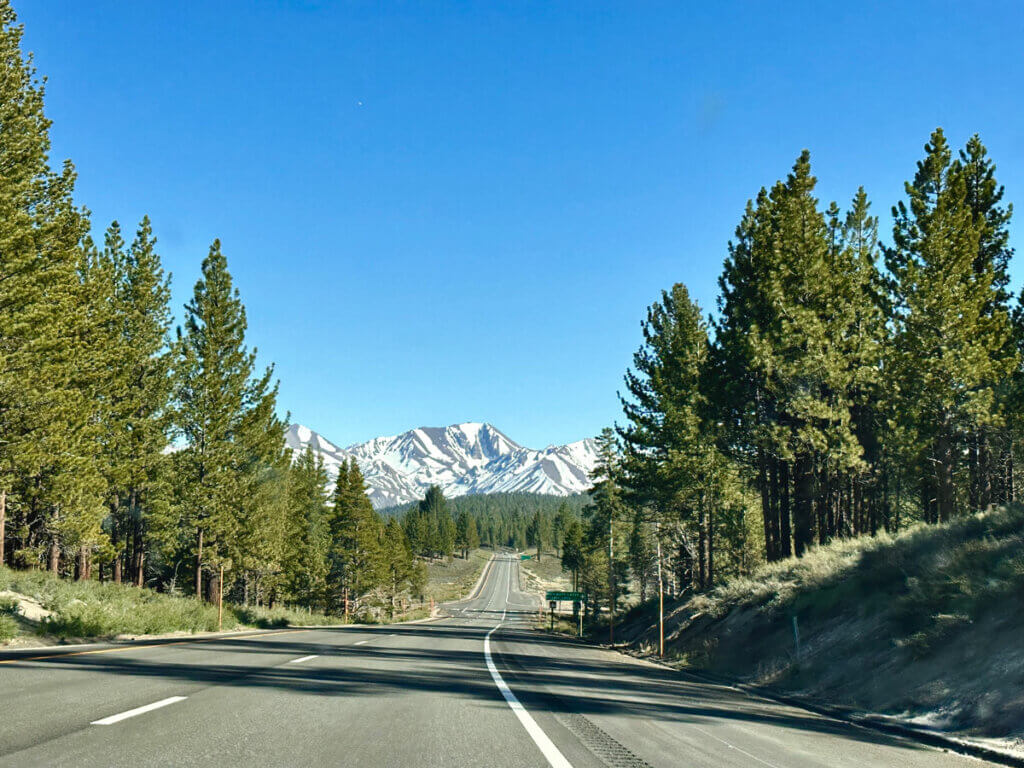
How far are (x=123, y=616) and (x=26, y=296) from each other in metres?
10.5

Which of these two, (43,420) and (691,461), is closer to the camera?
(43,420)

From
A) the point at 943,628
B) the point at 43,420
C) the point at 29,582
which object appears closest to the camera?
the point at 943,628

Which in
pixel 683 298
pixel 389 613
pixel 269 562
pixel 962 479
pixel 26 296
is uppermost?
pixel 683 298

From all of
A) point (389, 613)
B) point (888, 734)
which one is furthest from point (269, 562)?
point (389, 613)

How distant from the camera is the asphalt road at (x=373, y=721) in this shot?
6328 mm

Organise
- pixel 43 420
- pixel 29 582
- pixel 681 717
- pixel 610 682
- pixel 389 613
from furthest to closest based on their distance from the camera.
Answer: pixel 389 613
pixel 43 420
pixel 29 582
pixel 610 682
pixel 681 717

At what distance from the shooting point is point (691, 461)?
38.1 meters

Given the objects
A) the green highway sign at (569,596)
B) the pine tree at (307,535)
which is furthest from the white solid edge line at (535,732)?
the pine tree at (307,535)

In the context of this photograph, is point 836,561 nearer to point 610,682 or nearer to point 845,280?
point 610,682

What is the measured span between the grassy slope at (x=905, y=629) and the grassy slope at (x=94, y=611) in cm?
1749

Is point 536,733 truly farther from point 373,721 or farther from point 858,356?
point 858,356

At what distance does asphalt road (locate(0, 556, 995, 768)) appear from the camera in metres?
6.33

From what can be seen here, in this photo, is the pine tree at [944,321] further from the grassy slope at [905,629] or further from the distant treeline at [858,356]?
the grassy slope at [905,629]

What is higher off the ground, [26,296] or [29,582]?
[26,296]
